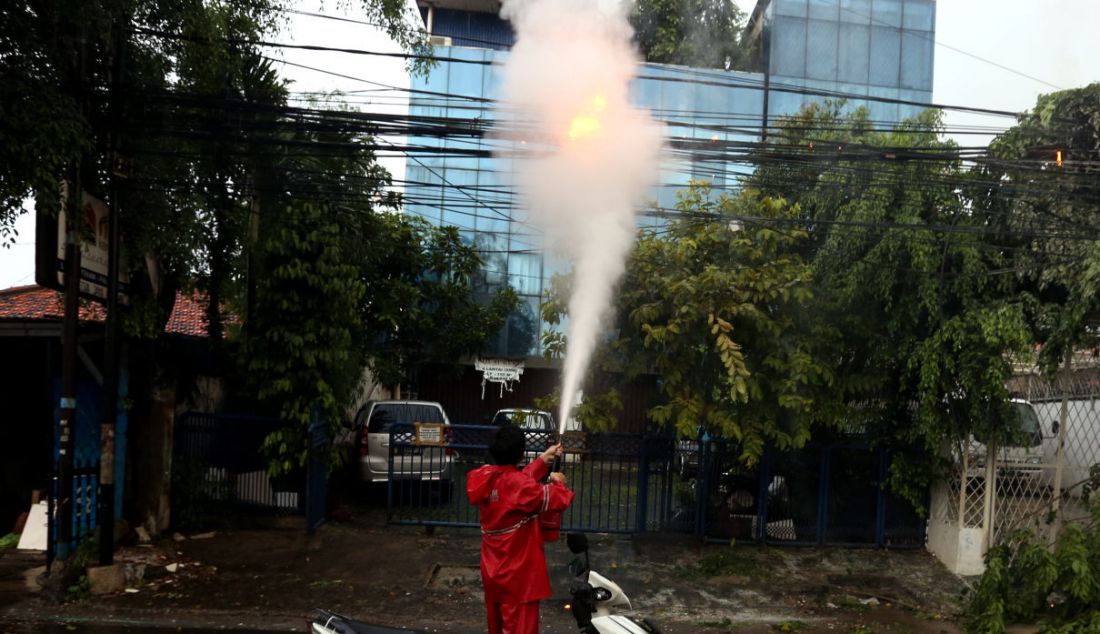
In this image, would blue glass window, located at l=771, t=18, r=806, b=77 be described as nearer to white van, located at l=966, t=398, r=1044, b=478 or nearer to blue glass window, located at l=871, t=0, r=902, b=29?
blue glass window, located at l=871, t=0, r=902, b=29

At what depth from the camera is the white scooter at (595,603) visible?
4.46 metres

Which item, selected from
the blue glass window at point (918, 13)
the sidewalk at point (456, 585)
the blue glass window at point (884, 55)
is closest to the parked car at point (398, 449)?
the sidewalk at point (456, 585)

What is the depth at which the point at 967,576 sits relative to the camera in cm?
937

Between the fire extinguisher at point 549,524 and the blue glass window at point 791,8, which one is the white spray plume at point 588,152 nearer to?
the fire extinguisher at point 549,524

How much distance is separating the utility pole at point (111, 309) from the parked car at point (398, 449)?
11.4 feet

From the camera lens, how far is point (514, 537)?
4.71 meters

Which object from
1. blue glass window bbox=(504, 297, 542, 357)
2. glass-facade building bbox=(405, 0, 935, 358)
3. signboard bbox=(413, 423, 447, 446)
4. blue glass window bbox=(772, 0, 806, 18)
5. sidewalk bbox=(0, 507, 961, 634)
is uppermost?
blue glass window bbox=(772, 0, 806, 18)

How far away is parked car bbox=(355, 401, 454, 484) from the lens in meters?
10.8

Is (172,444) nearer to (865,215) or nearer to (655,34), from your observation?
(865,215)

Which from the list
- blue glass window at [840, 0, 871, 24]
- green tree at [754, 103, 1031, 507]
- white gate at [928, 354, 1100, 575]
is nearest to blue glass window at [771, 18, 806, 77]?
blue glass window at [840, 0, 871, 24]

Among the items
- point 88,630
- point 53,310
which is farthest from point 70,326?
point 53,310

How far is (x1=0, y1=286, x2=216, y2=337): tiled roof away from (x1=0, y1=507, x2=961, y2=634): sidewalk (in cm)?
299

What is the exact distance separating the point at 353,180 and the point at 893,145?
7.13 meters

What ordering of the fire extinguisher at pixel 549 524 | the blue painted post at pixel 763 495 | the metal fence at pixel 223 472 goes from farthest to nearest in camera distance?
the blue painted post at pixel 763 495 < the metal fence at pixel 223 472 < the fire extinguisher at pixel 549 524
